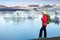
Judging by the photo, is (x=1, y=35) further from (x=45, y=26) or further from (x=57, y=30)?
(x=57, y=30)

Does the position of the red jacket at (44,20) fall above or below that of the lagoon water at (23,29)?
above

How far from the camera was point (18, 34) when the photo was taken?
6.50 feet

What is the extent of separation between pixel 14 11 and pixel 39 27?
14.0 inches

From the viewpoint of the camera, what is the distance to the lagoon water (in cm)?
196

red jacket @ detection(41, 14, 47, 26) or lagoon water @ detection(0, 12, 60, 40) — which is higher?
red jacket @ detection(41, 14, 47, 26)

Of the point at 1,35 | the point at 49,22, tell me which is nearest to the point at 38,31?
the point at 49,22

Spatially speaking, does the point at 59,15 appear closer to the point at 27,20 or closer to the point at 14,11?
the point at 27,20

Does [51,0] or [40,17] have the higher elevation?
[51,0]

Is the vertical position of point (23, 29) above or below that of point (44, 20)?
below

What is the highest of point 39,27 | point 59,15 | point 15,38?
point 59,15

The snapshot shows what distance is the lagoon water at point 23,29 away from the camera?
6.45 ft

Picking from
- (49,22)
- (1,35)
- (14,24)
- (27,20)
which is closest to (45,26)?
(49,22)

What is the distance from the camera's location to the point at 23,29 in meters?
1.99

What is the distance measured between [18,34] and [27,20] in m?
0.20
